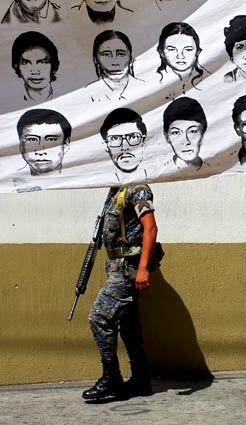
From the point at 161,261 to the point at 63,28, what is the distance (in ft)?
7.21

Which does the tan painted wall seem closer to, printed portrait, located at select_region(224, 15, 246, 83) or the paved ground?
the paved ground

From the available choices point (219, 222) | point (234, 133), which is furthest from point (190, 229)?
point (234, 133)

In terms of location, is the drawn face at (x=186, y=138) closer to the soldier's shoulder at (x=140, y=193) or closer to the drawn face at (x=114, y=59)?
the drawn face at (x=114, y=59)

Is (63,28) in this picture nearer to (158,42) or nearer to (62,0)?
(62,0)

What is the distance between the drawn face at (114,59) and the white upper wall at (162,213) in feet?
5.61

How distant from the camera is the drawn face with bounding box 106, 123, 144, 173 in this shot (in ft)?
13.0

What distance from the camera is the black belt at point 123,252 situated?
5016 mm

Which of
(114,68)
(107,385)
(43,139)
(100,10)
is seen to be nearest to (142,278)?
(107,385)

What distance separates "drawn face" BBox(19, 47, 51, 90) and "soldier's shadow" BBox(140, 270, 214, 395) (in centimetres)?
217

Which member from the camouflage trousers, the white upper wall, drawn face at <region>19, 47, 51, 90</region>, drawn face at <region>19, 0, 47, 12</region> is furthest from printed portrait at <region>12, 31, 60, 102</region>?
the white upper wall

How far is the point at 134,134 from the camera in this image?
398 centimetres

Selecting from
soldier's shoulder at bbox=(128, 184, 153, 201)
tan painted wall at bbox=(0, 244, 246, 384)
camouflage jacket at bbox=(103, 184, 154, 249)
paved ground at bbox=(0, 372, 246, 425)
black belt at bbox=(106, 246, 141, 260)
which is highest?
soldier's shoulder at bbox=(128, 184, 153, 201)

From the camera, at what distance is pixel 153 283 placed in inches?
226

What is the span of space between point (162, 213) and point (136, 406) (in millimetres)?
1412
